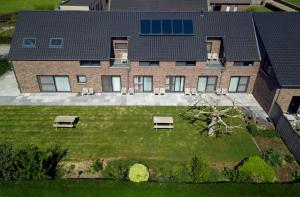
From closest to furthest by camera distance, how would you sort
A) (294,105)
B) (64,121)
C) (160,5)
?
(64,121)
(294,105)
(160,5)

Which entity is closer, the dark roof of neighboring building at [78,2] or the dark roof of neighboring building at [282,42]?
the dark roof of neighboring building at [282,42]

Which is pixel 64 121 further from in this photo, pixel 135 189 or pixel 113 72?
pixel 135 189

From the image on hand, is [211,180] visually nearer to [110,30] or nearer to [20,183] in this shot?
[20,183]

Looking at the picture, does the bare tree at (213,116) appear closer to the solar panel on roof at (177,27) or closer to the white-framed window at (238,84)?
the white-framed window at (238,84)

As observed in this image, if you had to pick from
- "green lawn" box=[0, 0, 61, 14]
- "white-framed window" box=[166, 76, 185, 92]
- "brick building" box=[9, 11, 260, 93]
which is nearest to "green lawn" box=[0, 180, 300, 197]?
"brick building" box=[9, 11, 260, 93]

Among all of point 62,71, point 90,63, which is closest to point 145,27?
point 90,63

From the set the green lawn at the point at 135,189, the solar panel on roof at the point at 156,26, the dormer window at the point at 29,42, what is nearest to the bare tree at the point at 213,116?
the green lawn at the point at 135,189
